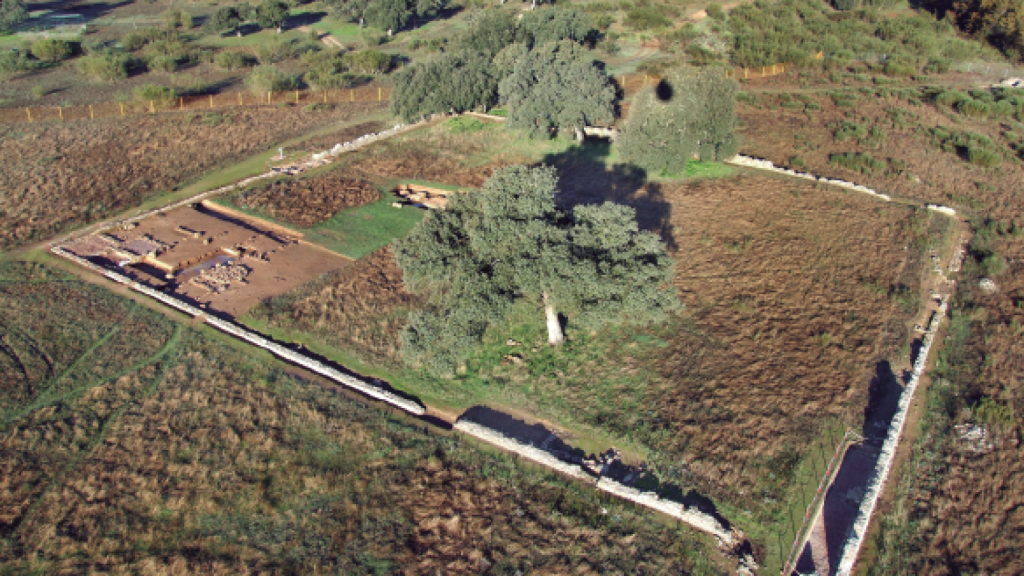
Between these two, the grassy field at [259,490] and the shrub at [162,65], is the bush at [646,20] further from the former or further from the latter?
the grassy field at [259,490]

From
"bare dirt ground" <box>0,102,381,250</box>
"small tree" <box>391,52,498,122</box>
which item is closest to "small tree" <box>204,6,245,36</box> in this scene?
"bare dirt ground" <box>0,102,381,250</box>

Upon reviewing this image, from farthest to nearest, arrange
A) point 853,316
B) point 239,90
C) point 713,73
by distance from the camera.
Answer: point 239,90
point 713,73
point 853,316

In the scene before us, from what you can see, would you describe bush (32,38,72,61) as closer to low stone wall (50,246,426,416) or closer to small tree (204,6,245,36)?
small tree (204,6,245,36)

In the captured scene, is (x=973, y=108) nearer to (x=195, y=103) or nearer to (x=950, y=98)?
(x=950, y=98)

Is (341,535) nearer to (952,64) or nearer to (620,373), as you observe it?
(620,373)

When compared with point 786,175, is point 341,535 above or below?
below

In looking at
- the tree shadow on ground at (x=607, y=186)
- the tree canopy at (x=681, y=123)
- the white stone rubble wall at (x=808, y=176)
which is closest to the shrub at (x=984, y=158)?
the white stone rubble wall at (x=808, y=176)

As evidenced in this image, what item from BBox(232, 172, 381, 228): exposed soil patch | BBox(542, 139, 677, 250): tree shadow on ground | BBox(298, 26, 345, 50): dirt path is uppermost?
BBox(298, 26, 345, 50): dirt path

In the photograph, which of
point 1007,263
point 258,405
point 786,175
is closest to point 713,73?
point 786,175
